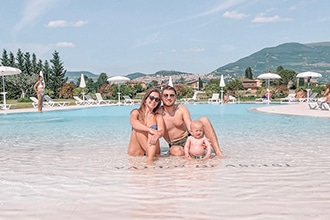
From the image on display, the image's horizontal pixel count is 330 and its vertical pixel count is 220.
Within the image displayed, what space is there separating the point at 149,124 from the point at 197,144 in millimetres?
655

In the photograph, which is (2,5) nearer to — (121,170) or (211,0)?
(211,0)

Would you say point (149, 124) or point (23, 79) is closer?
point (149, 124)

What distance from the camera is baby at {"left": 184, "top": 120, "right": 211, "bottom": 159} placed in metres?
4.33

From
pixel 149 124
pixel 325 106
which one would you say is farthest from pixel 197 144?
pixel 325 106

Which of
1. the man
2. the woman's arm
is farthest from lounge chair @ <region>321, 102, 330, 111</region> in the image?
the woman's arm

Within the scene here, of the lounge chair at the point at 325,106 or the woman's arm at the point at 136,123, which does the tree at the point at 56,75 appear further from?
the woman's arm at the point at 136,123

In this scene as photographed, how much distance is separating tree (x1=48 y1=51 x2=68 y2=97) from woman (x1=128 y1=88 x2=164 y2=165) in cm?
3784

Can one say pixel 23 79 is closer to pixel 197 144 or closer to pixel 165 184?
pixel 197 144

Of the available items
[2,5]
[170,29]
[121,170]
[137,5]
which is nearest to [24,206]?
[121,170]

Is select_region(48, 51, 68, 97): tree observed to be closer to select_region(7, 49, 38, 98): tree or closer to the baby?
select_region(7, 49, 38, 98): tree

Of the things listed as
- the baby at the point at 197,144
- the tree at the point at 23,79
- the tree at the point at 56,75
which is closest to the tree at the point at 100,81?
the tree at the point at 56,75

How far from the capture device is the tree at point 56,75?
4150 cm

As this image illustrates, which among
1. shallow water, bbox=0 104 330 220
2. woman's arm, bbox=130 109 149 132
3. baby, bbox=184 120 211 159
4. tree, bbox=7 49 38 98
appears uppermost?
tree, bbox=7 49 38 98

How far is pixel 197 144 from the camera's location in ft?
14.3
